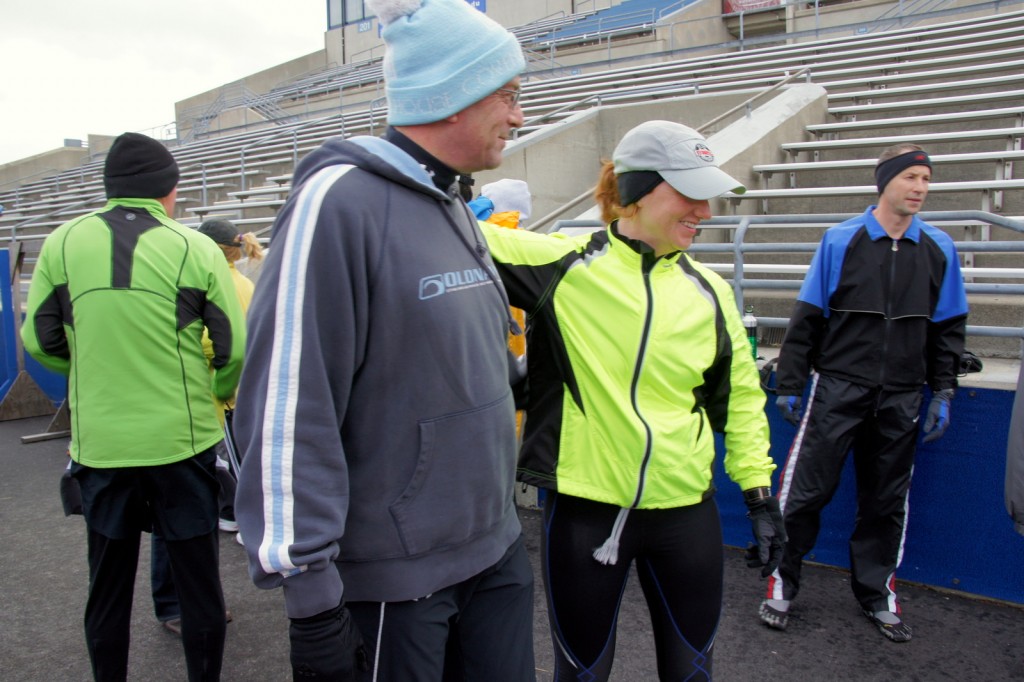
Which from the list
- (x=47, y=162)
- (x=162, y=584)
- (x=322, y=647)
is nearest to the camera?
(x=322, y=647)

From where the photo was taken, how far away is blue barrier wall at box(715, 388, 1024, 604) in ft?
12.3

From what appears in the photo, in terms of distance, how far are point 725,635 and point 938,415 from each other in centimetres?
136

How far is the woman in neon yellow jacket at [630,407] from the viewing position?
7.28 feet

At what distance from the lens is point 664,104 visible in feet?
37.5

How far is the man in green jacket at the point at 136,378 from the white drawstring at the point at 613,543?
1.41m

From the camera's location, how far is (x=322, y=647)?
1.38m

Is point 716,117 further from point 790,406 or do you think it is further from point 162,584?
point 162,584

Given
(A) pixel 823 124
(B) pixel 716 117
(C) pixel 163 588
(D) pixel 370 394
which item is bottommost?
(C) pixel 163 588

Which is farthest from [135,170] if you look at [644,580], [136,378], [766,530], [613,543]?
[766,530]

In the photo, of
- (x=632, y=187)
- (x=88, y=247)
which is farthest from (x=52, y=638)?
(x=632, y=187)

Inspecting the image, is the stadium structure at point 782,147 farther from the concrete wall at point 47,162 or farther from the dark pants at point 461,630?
the dark pants at point 461,630

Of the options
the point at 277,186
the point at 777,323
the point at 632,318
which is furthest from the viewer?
the point at 277,186

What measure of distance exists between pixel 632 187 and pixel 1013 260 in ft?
15.8

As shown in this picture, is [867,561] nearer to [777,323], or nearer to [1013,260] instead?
[777,323]
